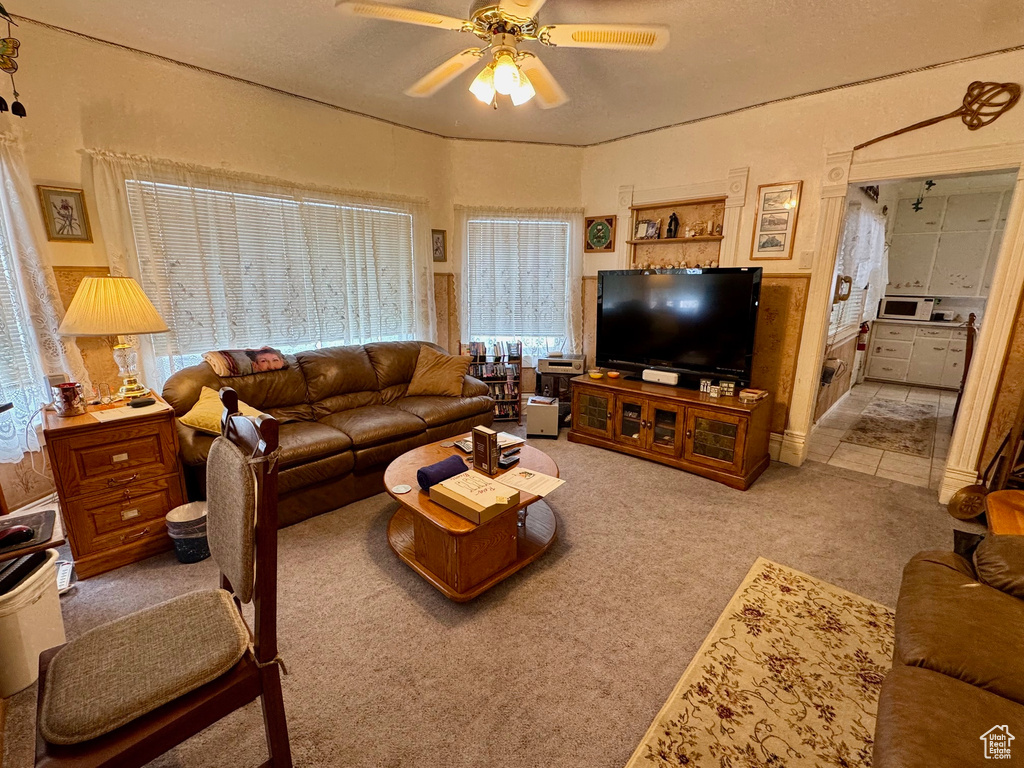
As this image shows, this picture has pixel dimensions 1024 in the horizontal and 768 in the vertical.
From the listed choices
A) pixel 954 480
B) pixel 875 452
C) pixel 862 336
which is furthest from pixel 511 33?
pixel 862 336

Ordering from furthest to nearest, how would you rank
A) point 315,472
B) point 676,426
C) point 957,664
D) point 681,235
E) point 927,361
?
point 927,361
point 681,235
point 676,426
point 315,472
point 957,664

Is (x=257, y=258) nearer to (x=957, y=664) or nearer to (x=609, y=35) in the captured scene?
(x=609, y=35)

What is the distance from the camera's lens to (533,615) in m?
2.01

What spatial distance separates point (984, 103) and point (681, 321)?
2074mm

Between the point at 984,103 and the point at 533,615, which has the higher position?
the point at 984,103

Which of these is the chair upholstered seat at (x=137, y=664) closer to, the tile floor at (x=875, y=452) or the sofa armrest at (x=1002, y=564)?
the sofa armrest at (x=1002, y=564)

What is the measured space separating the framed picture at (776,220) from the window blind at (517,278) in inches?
70.1

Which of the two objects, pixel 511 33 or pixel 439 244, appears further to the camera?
pixel 439 244

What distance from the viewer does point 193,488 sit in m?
2.54

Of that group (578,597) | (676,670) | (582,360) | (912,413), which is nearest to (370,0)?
(578,597)

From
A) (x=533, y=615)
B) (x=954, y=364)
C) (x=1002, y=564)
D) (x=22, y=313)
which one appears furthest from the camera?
(x=954, y=364)

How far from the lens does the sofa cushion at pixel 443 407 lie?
3.40m

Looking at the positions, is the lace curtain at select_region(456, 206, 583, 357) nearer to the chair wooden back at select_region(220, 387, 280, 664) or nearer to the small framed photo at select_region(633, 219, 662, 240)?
the small framed photo at select_region(633, 219, 662, 240)

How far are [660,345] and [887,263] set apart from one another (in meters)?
5.07
